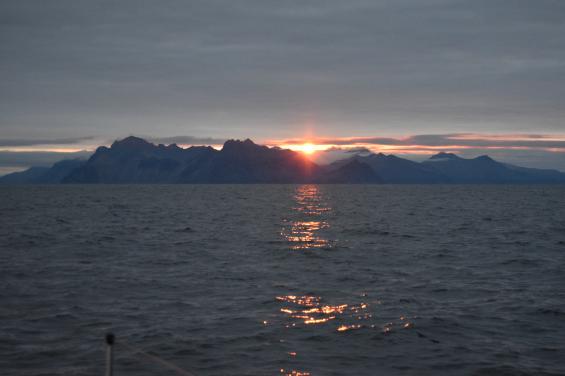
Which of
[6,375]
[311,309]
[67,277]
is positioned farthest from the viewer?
[67,277]

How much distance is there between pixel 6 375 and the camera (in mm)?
14766

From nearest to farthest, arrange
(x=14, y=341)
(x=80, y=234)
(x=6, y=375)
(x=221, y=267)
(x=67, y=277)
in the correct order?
(x=6, y=375), (x=14, y=341), (x=67, y=277), (x=221, y=267), (x=80, y=234)

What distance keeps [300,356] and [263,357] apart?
3.68ft

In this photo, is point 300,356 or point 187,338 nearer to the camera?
point 300,356

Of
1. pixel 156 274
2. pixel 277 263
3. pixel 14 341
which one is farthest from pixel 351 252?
pixel 14 341

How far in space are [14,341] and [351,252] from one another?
89.1ft

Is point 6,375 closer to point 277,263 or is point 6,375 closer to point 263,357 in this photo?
point 263,357

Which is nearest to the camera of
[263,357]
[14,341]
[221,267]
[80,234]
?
[263,357]

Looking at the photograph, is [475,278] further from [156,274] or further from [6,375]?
[6,375]

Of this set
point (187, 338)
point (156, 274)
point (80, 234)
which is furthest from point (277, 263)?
point (80, 234)

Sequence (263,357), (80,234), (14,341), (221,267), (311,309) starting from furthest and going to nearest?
(80,234) → (221,267) → (311,309) → (14,341) → (263,357)

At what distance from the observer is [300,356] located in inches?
653

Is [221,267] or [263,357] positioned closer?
[263,357]

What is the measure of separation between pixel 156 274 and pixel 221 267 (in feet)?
14.2
